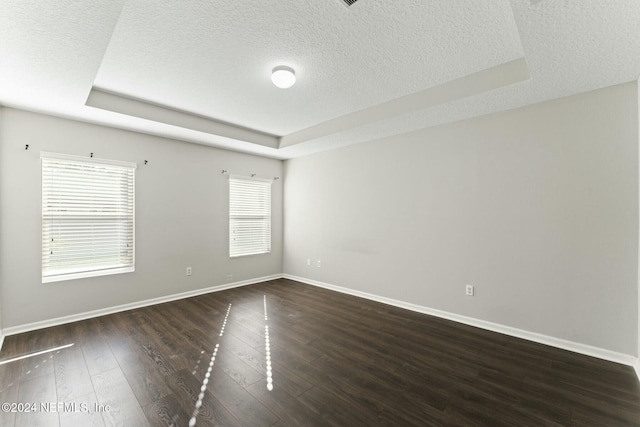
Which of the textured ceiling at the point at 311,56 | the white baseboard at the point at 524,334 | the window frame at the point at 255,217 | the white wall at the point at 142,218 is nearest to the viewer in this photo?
the textured ceiling at the point at 311,56

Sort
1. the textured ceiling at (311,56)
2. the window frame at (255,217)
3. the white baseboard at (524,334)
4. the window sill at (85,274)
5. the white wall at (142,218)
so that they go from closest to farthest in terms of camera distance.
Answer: the textured ceiling at (311,56) → the white baseboard at (524,334) → the white wall at (142,218) → the window sill at (85,274) → the window frame at (255,217)

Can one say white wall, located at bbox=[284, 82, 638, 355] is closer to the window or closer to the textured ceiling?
the textured ceiling

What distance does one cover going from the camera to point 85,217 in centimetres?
337

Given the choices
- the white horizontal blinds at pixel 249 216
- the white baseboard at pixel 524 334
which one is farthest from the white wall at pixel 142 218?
the white baseboard at pixel 524 334

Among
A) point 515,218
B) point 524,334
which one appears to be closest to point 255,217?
point 515,218

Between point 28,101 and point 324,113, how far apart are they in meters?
3.18

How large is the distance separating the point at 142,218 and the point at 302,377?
3.15 meters

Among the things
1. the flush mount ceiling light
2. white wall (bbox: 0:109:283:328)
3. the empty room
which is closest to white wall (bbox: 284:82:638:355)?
the empty room

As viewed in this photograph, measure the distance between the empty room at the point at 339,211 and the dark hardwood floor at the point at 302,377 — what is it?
0.07 ft

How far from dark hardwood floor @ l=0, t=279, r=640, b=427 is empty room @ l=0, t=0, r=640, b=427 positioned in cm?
2

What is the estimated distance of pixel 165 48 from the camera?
2.18 meters

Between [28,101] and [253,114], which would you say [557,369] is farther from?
[28,101]

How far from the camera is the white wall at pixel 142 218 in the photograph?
295cm

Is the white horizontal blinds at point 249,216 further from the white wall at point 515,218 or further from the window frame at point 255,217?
the white wall at point 515,218
